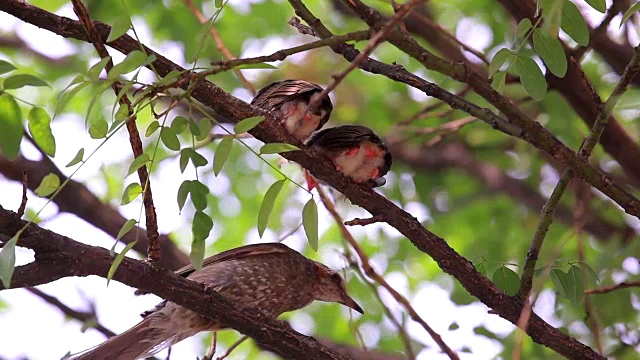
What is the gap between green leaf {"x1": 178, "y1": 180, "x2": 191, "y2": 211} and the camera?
2.75m

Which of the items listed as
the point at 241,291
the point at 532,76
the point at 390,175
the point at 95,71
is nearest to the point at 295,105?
the point at 241,291

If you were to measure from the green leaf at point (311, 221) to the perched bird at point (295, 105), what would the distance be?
37.0 inches

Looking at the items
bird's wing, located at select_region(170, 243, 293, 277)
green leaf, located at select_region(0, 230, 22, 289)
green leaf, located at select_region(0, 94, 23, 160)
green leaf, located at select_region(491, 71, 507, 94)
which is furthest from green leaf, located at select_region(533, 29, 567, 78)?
green leaf, located at select_region(0, 230, 22, 289)

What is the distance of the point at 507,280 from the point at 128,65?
215cm

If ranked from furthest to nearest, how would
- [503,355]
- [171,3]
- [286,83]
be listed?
[171,3] → [503,355] → [286,83]

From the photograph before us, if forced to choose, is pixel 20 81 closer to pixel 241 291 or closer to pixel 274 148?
pixel 274 148

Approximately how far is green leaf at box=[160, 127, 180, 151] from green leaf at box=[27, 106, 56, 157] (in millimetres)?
406

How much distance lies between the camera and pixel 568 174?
374 cm

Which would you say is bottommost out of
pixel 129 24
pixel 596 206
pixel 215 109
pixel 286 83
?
pixel 129 24

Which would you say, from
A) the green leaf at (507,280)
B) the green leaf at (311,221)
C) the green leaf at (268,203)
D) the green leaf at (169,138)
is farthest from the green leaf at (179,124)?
the green leaf at (507,280)

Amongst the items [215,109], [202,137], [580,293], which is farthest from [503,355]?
[202,137]

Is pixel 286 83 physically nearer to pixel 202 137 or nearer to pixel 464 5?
pixel 202 137

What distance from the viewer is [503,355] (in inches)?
196

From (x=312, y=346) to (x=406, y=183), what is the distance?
410 centimetres
